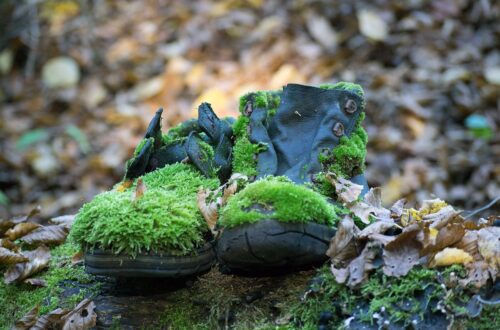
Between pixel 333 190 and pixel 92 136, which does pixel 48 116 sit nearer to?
pixel 92 136

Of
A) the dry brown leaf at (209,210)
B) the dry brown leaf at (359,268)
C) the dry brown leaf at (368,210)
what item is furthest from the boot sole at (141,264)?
the dry brown leaf at (368,210)

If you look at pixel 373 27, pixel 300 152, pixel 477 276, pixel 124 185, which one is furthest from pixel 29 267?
pixel 373 27

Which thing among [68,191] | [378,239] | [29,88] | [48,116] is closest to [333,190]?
[378,239]

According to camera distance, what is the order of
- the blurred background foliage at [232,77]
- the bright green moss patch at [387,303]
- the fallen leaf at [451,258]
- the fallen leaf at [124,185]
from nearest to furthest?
the bright green moss patch at [387,303]
the fallen leaf at [451,258]
the fallen leaf at [124,185]
the blurred background foliage at [232,77]

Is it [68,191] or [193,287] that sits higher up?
[193,287]

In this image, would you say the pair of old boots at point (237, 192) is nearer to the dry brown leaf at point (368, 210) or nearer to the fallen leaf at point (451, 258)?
the dry brown leaf at point (368, 210)

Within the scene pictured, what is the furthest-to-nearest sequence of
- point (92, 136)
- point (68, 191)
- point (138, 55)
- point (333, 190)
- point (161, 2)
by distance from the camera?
point (161, 2) → point (138, 55) → point (92, 136) → point (68, 191) → point (333, 190)

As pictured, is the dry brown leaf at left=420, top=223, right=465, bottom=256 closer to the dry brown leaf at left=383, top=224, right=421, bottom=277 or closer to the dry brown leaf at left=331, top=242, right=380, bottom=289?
the dry brown leaf at left=383, top=224, right=421, bottom=277
